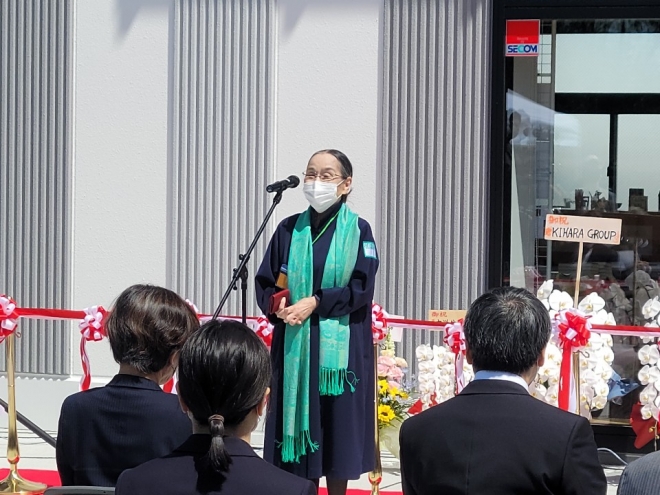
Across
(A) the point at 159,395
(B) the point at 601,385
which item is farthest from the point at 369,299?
(A) the point at 159,395

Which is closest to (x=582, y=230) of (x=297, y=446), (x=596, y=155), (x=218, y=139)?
(x=596, y=155)

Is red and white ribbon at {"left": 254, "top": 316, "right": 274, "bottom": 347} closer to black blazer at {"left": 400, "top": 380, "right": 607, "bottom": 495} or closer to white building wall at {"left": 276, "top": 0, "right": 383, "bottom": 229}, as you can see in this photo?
white building wall at {"left": 276, "top": 0, "right": 383, "bottom": 229}

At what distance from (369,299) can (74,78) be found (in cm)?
366

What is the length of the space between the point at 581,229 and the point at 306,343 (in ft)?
6.15

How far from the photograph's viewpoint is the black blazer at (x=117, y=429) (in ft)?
8.87

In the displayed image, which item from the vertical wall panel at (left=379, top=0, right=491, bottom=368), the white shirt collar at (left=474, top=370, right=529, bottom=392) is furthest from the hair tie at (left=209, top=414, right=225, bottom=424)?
the vertical wall panel at (left=379, top=0, right=491, bottom=368)

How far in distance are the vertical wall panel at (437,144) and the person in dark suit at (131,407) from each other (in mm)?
4409

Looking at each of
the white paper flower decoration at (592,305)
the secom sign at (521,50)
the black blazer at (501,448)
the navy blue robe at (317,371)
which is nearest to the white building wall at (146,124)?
the secom sign at (521,50)

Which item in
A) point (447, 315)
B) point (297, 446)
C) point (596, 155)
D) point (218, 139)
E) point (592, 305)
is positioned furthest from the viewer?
point (218, 139)

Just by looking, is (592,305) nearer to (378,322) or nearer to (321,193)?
(378,322)

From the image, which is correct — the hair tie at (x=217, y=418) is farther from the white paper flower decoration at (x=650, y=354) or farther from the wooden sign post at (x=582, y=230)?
the white paper flower decoration at (x=650, y=354)

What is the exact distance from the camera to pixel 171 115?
24.0 feet

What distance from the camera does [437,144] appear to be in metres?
7.10

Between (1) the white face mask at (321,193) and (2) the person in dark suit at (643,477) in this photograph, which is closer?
(2) the person in dark suit at (643,477)
